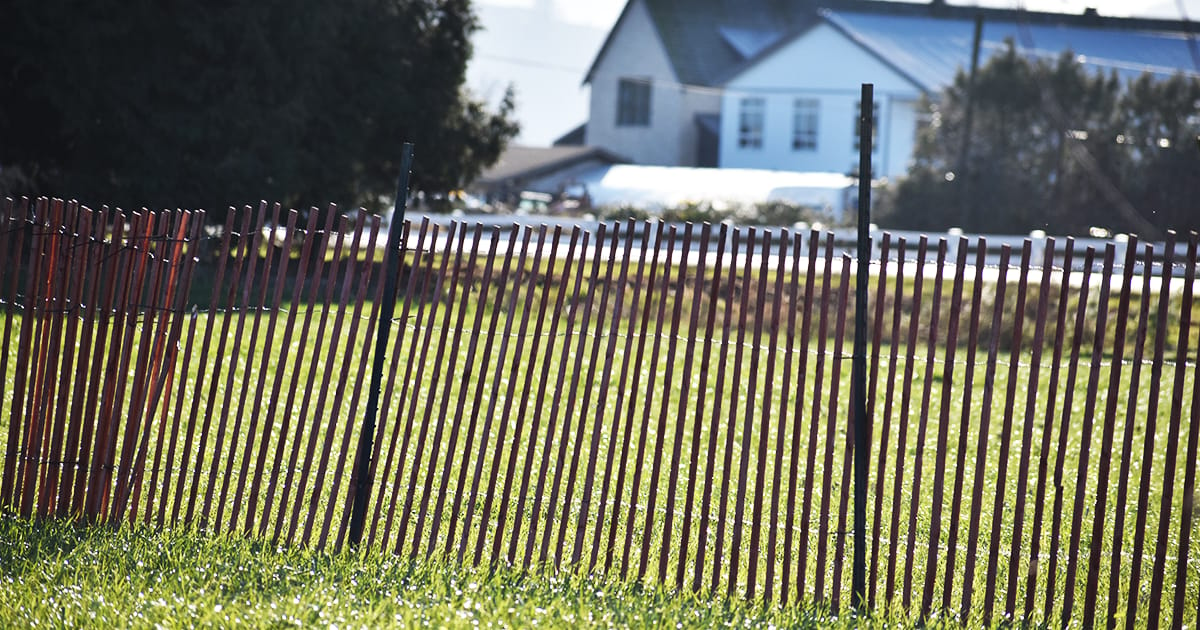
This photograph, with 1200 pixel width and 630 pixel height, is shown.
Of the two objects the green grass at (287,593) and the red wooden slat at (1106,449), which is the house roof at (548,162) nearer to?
the green grass at (287,593)

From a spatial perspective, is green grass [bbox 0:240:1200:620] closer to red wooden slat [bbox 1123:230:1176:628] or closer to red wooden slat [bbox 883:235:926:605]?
red wooden slat [bbox 883:235:926:605]

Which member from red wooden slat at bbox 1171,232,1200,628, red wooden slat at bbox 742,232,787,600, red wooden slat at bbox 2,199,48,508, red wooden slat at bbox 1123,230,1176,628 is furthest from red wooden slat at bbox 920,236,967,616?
red wooden slat at bbox 2,199,48,508

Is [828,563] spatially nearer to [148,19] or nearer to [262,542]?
[262,542]

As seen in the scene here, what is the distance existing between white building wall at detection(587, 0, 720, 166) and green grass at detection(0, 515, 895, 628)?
156 ft

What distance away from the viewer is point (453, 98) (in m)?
24.2

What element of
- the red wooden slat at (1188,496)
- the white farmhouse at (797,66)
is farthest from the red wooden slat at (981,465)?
the white farmhouse at (797,66)

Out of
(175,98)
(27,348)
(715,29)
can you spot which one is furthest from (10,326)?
(715,29)

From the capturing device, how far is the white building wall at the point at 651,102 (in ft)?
174

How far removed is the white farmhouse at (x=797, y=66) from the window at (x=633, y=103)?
6 cm

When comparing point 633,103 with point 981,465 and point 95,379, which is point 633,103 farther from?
point 981,465

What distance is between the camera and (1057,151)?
32875 mm

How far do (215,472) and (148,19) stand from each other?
15.1 m

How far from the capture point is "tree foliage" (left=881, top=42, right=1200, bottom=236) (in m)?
32.4

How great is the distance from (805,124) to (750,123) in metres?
2.28
